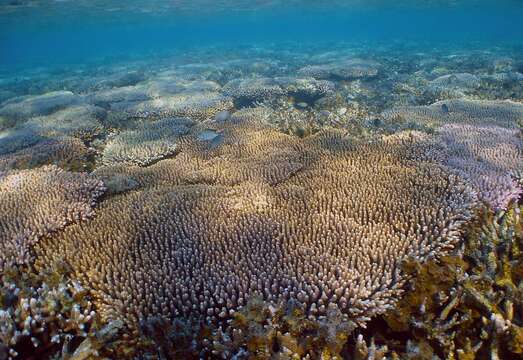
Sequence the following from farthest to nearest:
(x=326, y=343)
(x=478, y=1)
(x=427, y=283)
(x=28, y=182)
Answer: (x=478, y=1) → (x=28, y=182) → (x=427, y=283) → (x=326, y=343)

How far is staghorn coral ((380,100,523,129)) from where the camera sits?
7.52 m

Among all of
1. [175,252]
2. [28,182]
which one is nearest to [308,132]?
[175,252]

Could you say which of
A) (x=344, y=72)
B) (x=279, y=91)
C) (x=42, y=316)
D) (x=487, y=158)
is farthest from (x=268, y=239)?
(x=344, y=72)

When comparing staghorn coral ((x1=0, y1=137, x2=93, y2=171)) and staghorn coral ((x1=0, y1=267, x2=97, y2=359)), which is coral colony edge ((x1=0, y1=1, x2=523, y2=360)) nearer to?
staghorn coral ((x1=0, y1=267, x2=97, y2=359))

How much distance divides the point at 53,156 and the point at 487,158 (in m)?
8.02

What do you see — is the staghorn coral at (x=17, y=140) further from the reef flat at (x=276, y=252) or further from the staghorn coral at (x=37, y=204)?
the staghorn coral at (x=37, y=204)

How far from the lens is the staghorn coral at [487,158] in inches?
170

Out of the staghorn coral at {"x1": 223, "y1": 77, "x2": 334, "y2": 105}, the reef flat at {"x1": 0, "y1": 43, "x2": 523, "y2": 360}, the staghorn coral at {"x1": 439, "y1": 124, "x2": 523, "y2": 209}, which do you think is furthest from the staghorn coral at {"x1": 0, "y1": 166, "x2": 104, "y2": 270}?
the staghorn coral at {"x1": 223, "y1": 77, "x2": 334, "y2": 105}

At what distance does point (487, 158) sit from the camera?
5.27m

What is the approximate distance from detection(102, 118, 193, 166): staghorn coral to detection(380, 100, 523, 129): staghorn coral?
4884 millimetres

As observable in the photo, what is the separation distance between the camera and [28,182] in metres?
5.03

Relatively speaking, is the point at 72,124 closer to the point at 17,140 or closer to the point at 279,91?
the point at 17,140

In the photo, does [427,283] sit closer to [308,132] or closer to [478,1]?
[308,132]

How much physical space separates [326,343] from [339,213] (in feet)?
5.29
